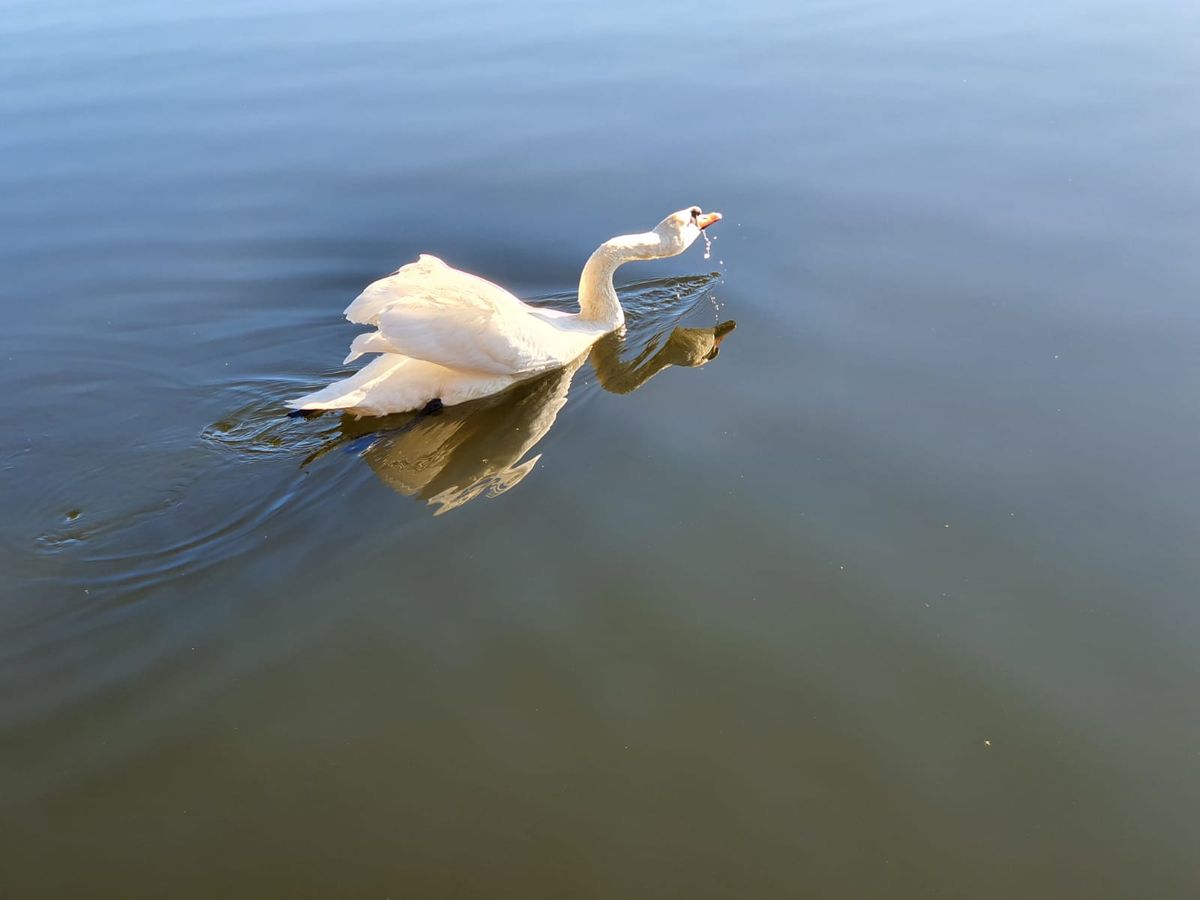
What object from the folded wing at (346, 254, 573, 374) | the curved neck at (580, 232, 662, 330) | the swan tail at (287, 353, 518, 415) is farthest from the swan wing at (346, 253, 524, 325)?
the curved neck at (580, 232, 662, 330)

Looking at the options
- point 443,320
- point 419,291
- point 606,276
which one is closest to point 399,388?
point 443,320

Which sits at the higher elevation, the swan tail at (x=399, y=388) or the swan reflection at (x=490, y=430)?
the swan tail at (x=399, y=388)

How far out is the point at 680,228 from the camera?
7.76m

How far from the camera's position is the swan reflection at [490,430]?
5941 millimetres

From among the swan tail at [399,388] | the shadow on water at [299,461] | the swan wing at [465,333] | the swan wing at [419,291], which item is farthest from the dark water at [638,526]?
the swan wing at [419,291]

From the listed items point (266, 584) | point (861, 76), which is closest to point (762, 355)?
point (266, 584)

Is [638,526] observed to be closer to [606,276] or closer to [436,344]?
[436,344]

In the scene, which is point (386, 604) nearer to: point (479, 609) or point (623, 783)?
point (479, 609)

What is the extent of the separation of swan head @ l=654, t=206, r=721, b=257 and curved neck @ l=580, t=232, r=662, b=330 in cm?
10

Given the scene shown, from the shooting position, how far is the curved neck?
24.6ft

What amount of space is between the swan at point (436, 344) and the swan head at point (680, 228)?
3.99 feet

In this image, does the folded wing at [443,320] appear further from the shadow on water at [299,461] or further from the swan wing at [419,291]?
the shadow on water at [299,461]

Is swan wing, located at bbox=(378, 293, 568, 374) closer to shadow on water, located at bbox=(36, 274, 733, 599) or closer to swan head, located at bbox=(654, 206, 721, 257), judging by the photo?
shadow on water, located at bbox=(36, 274, 733, 599)

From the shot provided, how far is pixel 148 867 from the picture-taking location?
3.84 meters
